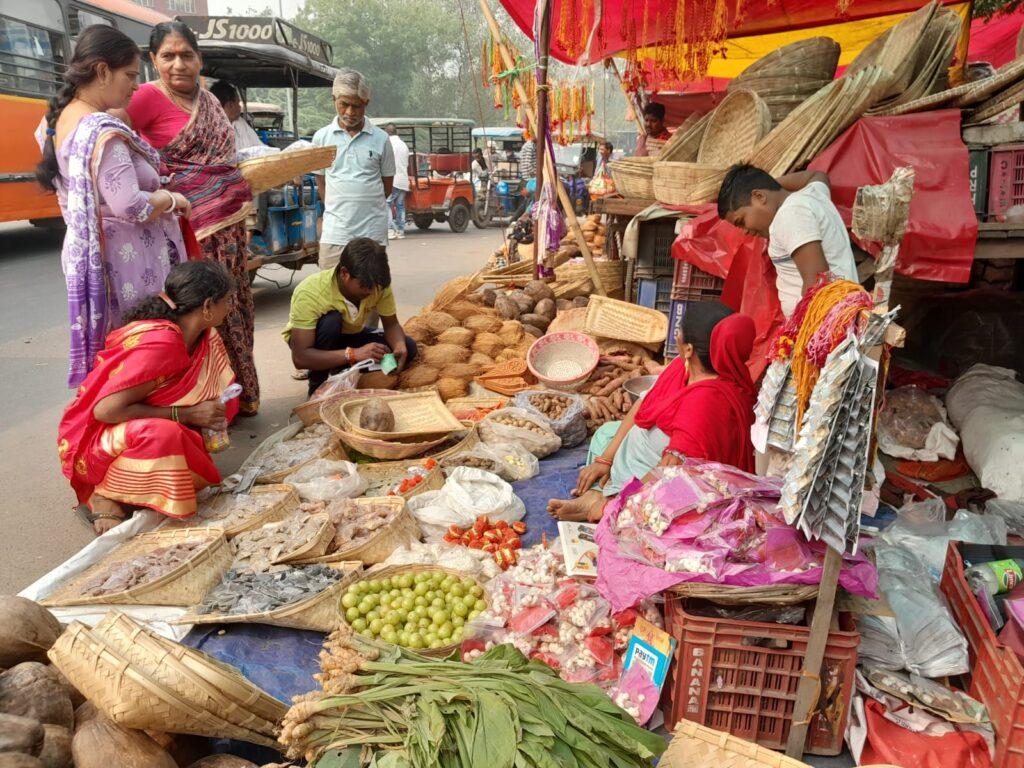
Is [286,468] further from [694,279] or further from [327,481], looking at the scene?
[694,279]

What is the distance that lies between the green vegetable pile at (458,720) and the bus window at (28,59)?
11.4 m

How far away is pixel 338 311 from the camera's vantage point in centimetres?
459

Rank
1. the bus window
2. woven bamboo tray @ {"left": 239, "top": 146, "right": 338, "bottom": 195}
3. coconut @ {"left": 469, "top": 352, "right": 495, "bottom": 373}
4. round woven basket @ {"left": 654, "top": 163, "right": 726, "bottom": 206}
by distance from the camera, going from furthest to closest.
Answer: the bus window → coconut @ {"left": 469, "top": 352, "right": 495, "bottom": 373} → round woven basket @ {"left": 654, "top": 163, "right": 726, "bottom": 206} → woven bamboo tray @ {"left": 239, "top": 146, "right": 338, "bottom": 195}


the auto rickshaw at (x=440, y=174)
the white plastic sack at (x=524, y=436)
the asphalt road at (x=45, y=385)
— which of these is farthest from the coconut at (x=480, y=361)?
the auto rickshaw at (x=440, y=174)

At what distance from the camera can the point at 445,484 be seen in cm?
346

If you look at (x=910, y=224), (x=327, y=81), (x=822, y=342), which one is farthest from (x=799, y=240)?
(x=327, y=81)

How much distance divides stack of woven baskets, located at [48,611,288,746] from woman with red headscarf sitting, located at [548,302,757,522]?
1617 mm

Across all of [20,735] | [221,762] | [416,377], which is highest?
[416,377]

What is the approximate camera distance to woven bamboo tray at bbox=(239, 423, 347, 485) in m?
3.57

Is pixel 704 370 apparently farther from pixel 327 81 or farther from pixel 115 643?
pixel 327 81

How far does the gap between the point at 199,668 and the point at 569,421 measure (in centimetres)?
275

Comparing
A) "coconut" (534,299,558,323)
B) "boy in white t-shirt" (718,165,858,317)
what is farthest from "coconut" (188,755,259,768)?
"coconut" (534,299,558,323)

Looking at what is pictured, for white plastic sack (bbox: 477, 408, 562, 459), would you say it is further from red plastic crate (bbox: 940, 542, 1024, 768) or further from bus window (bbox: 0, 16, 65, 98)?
bus window (bbox: 0, 16, 65, 98)

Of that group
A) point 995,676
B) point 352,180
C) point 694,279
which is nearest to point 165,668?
point 995,676
